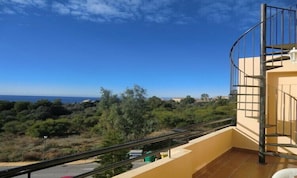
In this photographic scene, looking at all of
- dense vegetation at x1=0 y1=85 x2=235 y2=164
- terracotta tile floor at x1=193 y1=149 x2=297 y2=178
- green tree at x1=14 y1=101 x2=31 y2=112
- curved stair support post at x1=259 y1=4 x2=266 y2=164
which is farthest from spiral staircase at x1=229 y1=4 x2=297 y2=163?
green tree at x1=14 y1=101 x2=31 y2=112

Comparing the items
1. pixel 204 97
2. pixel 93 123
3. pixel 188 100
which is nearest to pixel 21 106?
pixel 93 123

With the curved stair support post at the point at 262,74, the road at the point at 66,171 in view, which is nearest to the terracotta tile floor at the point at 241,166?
the curved stair support post at the point at 262,74

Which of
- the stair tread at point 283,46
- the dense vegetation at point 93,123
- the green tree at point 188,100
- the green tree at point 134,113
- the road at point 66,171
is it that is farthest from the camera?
the green tree at point 188,100

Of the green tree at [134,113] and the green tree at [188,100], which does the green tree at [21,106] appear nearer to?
the green tree at [134,113]

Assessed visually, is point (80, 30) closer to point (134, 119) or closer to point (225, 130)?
point (134, 119)

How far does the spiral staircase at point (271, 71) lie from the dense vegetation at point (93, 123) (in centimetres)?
1622

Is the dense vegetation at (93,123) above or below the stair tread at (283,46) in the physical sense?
below

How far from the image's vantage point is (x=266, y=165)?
402 cm

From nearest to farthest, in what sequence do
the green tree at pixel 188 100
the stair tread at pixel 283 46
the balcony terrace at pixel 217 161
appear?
the balcony terrace at pixel 217 161
the stair tread at pixel 283 46
the green tree at pixel 188 100

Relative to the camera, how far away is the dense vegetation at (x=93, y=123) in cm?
2247

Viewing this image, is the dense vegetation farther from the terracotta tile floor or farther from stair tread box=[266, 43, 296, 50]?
stair tread box=[266, 43, 296, 50]

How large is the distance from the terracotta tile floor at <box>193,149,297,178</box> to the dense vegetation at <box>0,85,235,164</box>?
16605 millimetres

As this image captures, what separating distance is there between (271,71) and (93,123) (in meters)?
23.7

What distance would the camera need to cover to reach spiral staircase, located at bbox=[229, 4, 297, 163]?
3980 mm
